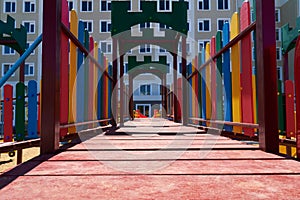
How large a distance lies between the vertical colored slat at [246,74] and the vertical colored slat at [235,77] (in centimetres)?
18

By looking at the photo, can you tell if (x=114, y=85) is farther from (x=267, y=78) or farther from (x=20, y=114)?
(x=267, y=78)

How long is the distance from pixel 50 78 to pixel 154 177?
1477mm

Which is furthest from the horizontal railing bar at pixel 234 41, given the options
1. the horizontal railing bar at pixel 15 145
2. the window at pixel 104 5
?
the window at pixel 104 5

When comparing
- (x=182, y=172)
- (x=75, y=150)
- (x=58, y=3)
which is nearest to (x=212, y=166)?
(x=182, y=172)

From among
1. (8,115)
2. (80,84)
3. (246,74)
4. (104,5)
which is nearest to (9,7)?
(104,5)

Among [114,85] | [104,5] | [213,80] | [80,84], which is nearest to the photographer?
[80,84]

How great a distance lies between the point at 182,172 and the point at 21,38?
26.5ft

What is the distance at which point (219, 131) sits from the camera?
4566 mm

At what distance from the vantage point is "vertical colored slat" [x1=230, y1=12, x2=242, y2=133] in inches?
143

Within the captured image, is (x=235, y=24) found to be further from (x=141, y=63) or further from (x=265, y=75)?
(x=141, y=63)

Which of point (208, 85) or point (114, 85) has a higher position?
point (114, 85)

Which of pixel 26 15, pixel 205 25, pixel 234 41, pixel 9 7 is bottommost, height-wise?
pixel 234 41

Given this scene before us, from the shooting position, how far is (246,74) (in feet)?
11.0

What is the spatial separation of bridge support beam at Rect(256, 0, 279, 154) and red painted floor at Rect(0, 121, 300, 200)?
0.27 meters
